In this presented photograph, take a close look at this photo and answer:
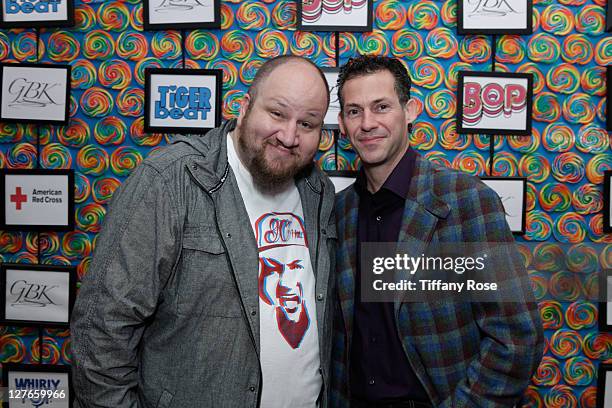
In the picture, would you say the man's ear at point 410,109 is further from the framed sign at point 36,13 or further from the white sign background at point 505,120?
the framed sign at point 36,13

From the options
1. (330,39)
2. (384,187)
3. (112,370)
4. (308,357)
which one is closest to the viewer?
(112,370)

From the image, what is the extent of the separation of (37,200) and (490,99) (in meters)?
1.79

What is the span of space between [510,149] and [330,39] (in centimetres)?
81

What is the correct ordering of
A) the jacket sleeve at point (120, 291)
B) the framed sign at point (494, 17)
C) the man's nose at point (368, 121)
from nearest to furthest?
the jacket sleeve at point (120, 291) → the man's nose at point (368, 121) → the framed sign at point (494, 17)

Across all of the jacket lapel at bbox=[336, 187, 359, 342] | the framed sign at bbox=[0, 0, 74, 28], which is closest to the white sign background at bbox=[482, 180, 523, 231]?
the jacket lapel at bbox=[336, 187, 359, 342]

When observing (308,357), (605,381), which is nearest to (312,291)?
(308,357)

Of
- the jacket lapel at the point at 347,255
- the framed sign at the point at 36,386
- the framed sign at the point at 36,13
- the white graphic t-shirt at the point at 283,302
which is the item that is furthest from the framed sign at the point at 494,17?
the framed sign at the point at 36,386

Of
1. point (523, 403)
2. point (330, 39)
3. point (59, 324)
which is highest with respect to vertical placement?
point (330, 39)

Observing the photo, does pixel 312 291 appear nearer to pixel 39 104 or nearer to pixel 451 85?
pixel 451 85

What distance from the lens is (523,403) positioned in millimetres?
1713

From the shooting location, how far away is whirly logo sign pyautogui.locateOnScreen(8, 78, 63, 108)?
Answer: 1.73m

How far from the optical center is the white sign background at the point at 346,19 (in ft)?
5.52

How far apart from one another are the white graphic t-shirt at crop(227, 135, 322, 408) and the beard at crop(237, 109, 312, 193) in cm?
3

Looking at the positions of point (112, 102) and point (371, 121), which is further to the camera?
point (112, 102)
